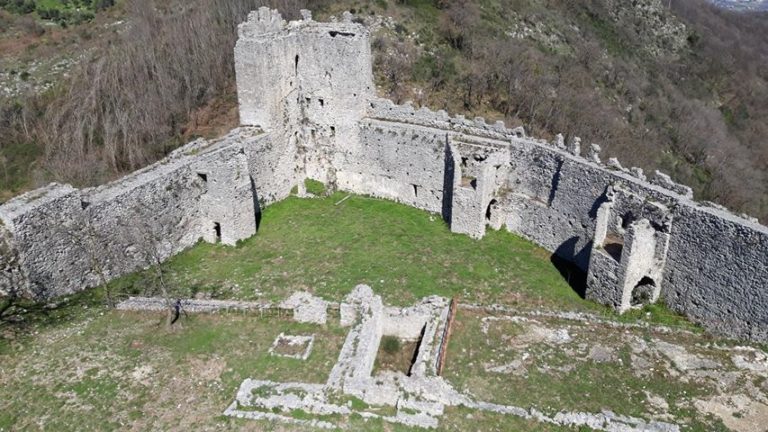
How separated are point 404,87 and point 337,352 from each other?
3255 cm

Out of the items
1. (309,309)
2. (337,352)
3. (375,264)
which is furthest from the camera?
(375,264)

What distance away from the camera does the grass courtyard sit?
19250 mm

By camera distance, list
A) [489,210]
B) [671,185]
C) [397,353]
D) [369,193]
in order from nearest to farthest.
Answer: [397,353], [671,185], [489,210], [369,193]

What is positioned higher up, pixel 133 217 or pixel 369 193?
pixel 133 217

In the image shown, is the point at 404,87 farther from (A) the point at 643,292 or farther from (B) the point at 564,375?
(B) the point at 564,375

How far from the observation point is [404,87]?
5094 centimetres

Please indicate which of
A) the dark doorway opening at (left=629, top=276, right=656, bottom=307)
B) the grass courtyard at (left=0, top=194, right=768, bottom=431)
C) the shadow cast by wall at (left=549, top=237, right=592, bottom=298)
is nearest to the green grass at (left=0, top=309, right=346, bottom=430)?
the grass courtyard at (left=0, top=194, right=768, bottom=431)

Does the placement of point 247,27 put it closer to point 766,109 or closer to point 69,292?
point 69,292

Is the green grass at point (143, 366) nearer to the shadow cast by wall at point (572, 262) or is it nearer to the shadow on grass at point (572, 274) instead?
the shadow on grass at point (572, 274)

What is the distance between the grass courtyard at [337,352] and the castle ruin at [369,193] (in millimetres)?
1229

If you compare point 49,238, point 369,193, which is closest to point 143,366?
point 49,238

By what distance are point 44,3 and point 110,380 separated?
2418 inches

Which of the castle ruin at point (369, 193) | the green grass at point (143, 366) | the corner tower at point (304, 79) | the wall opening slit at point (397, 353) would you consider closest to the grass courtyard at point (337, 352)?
the green grass at point (143, 366)

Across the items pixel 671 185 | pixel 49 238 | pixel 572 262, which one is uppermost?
pixel 671 185
